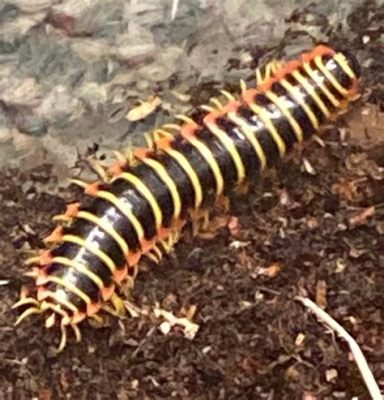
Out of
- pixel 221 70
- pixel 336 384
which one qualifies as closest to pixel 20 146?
pixel 221 70

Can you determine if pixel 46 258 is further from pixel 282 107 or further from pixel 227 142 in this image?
pixel 282 107

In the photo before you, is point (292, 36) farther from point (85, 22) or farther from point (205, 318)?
point (205, 318)

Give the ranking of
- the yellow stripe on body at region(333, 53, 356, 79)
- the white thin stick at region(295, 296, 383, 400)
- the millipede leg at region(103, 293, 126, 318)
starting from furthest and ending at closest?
1. the yellow stripe on body at region(333, 53, 356, 79)
2. the millipede leg at region(103, 293, 126, 318)
3. the white thin stick at region(295, 296, 383, 400)

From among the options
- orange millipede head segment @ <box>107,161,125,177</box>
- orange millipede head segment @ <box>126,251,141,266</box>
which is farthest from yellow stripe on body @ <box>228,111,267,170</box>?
orange millipede head segment @ <box>126,251,141,266</box>

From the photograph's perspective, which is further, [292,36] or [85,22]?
[292,36]

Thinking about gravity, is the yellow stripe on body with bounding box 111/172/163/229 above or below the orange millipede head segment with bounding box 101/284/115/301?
above

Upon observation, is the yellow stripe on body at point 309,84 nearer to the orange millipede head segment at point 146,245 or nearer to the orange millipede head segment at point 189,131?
the orange millipede head segment at point 189,131

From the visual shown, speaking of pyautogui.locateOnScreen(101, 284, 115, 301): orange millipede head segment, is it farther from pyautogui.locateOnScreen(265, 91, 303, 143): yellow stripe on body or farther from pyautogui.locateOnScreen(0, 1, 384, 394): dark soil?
pyautogui.locateOnScreen(265, 91, 303, 143): yellow stripe on body

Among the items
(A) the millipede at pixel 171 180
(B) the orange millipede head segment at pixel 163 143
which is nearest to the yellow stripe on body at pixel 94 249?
(A) the millipede at pixel 171 180
